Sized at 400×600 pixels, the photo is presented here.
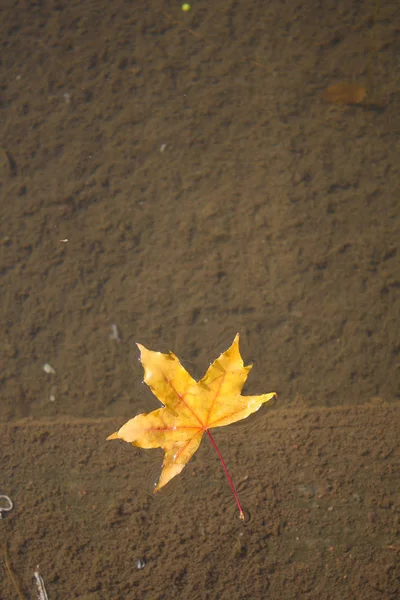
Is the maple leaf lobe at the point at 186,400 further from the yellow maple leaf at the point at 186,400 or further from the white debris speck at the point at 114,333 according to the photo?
the white debris speck at the point at 114,333

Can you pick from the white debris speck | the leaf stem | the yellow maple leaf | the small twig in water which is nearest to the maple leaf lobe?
the yellow maple leaf

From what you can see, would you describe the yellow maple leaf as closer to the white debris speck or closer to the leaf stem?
the leaf stem

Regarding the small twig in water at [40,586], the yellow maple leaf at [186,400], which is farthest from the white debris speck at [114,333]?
the small twig in water at [40,586]

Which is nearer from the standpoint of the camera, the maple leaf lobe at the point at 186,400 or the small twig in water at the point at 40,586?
the maple leaf lobe at the point at 186,400

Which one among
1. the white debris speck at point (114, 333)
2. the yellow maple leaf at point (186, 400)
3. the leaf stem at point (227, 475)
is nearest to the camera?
the yellow maple leaf at point (186, 400)

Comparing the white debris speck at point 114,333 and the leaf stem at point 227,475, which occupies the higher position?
the white debris speck at point 114,333

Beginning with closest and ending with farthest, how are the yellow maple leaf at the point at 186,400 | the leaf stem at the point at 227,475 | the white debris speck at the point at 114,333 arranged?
the yellow maple leaf at the point at 186,400 → the leaf stem at the point at 227,475 → the white debris speck at the point at 114,333

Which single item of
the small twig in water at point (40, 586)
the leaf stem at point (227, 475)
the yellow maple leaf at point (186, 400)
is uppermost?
the yellow maple leaf at point (186, 400)

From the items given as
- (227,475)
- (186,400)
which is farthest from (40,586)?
(186,400)

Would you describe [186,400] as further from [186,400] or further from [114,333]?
[114,333]
